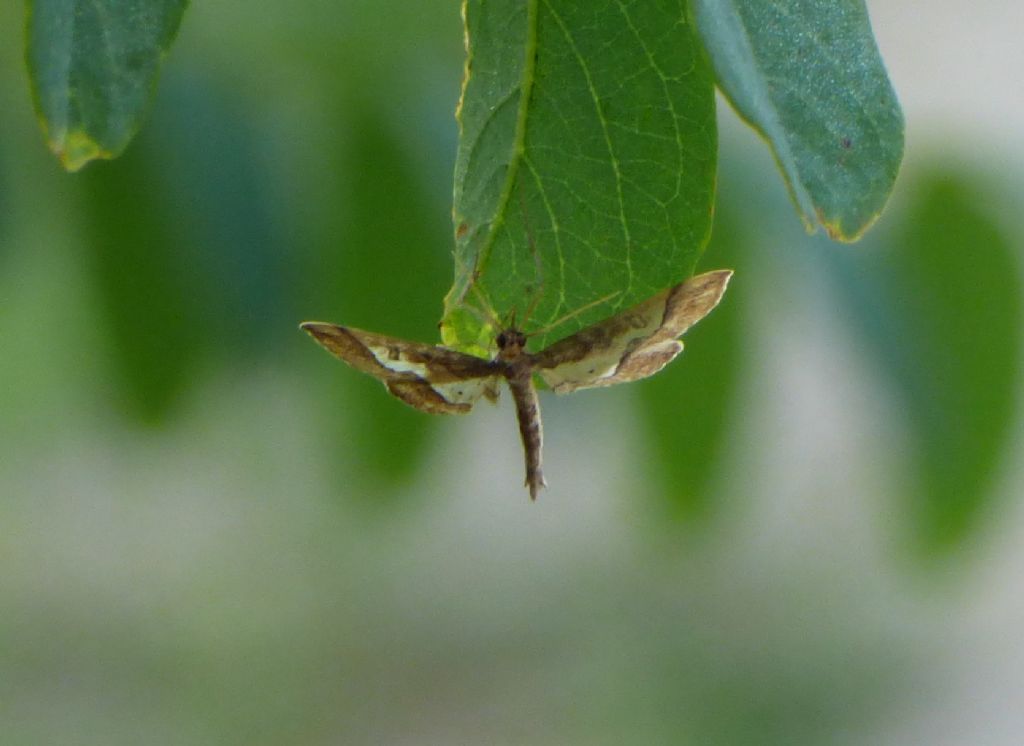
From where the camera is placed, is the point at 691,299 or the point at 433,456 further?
the point at 433,456

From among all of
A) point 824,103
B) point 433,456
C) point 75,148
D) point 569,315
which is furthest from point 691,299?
point 433,456

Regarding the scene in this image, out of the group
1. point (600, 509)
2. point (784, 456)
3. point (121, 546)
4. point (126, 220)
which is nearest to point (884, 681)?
point (784, 456)

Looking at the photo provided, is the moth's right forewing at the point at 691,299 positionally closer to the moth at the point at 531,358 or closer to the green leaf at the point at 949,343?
the moth at the point at 531,358

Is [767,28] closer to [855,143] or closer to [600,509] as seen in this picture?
[855,143]

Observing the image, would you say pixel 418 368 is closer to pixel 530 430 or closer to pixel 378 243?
pixel 530 430

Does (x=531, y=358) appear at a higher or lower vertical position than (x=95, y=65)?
lower

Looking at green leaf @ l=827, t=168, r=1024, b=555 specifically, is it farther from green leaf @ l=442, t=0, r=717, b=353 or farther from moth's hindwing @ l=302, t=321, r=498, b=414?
green leaf @ l=442, t=0, r=717, b=353
